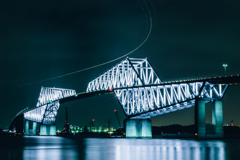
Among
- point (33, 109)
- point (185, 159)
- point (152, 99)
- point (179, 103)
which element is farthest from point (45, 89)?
point (185, 159)

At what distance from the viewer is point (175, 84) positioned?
→ 83875 mm

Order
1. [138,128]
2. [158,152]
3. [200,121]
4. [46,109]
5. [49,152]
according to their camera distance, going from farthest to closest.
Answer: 1. [46,109]
2. [138,128]
3. [200,121]
4. [49,152]
5. [158,152]

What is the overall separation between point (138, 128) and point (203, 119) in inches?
1420

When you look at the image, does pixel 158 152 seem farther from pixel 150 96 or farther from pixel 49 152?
pixel 150 96

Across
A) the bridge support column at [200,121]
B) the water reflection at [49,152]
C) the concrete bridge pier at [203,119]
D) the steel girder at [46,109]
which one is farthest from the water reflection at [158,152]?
the steel girder at [46,109]

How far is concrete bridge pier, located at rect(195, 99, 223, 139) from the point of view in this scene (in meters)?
73.6

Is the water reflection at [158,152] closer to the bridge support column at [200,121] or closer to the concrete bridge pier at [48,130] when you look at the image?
the bridge support column at [200,121]

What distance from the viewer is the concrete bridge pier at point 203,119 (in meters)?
73.6

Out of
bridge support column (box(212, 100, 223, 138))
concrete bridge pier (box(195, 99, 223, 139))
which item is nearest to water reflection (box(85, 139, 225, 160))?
concrete bridge pier (box(195, 99, 223, 139))

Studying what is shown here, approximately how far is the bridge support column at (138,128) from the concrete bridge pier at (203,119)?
30313 millimetres

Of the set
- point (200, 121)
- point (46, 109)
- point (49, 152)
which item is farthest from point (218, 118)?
point (46, 109)

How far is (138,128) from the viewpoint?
107438 millimetres

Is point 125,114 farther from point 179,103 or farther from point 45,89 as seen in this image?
point 45,89

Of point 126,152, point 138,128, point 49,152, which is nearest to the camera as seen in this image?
point 126,152
